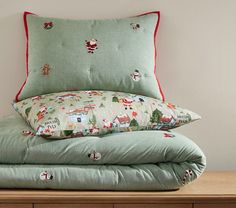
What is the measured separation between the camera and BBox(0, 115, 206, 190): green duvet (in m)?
1.54

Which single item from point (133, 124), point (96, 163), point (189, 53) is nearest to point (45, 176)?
point (96, 163)

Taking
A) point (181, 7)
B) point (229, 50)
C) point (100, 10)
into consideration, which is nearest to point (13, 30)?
point (100, 10)

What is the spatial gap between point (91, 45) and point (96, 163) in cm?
53

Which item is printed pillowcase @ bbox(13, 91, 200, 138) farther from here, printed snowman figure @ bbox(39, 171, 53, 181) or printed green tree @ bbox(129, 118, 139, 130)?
printed snowman figure @ bbox(39, 171, 53, 181)

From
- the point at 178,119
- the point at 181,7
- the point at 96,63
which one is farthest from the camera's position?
Answer: the point at 181,7

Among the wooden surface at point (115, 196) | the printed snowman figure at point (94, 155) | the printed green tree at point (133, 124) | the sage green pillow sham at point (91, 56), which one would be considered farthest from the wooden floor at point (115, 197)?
the sage green pillow sham at point (91, 56)

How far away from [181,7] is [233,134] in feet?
1.95

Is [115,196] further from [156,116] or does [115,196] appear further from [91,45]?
[91,45]

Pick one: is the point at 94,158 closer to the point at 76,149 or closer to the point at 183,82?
the point at 76,149

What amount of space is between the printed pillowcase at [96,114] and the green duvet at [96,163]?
0.05 meters

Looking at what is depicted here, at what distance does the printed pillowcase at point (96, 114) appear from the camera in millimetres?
1558

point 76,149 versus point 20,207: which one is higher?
point 76,149

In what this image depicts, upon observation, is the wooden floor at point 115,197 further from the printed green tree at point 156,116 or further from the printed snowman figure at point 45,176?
the printed green tree at point 156,116

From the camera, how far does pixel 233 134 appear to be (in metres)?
2.10
